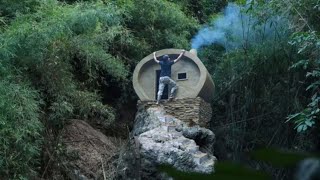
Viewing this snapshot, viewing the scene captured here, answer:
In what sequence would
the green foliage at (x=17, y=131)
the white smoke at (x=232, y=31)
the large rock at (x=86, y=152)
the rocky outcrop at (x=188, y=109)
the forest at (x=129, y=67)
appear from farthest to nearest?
1. the white smoke at (x=232, y=31)
2. the rocky outcrop at (x=188, y=109)
3. the large rock at (x=86, y=152)
4. the forest at (x=129, y=67)
5. the green foliage at (x=17, y=131)

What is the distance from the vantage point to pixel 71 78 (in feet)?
23.4

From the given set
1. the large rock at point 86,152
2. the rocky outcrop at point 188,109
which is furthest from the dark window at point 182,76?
the large rock at point 86,152

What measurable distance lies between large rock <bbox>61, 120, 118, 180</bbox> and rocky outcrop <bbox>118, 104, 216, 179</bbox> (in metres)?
0.52

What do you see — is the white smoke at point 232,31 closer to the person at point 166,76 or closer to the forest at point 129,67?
the forest at point 129,67

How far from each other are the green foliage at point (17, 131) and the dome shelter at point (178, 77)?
1.98m

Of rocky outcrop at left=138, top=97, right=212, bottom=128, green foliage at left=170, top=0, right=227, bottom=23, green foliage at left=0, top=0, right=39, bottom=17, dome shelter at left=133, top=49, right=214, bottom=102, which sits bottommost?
rocky outcrop at left=138, top=97, right=212, bottom=128

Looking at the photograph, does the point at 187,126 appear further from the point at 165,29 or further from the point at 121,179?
the point at 165,29

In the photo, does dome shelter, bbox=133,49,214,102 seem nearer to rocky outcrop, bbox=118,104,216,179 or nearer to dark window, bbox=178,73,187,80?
dark window, bbox=178,73,187,80

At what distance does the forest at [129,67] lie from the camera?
5.49 metres

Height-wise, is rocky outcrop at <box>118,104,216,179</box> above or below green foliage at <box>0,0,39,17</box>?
below

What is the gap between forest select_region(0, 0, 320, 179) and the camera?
5.49m

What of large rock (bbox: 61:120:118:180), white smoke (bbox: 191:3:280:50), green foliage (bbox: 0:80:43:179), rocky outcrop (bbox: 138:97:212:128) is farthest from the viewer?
white smoke (bbox: 191:3:280:50)

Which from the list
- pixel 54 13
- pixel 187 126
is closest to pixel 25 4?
pixel 54 13

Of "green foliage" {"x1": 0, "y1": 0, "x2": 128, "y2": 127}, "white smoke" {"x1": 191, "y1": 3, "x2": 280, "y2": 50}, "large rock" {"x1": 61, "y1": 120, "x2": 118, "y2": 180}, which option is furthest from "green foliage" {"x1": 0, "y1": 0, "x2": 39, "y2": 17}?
"white smoke" {"x1": 191, "y1": 3, "x2": 280, "y2": 50}
